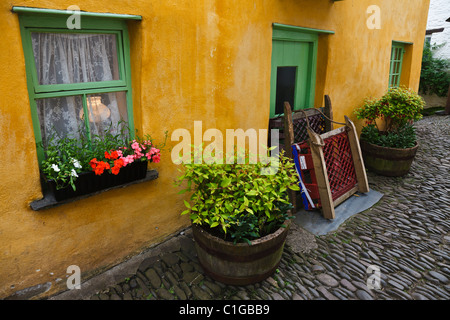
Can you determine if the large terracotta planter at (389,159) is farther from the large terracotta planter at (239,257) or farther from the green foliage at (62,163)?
the green foliage at (62,163)

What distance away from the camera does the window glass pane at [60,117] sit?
2.78 metres

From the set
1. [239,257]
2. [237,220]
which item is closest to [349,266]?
[239,257]

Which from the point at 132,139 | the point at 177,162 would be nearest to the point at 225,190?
the point at 177,162

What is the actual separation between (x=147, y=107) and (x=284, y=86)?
266 centimetres

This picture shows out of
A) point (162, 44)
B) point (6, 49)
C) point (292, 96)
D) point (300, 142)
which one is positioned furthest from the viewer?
point (292, 96)

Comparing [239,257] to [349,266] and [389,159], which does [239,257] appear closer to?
[349,266]

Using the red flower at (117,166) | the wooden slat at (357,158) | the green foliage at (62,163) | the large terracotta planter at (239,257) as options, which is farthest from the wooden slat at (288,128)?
the green foliage at (62,163)

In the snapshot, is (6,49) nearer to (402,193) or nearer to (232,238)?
(232,238)

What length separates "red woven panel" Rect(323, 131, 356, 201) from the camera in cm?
468

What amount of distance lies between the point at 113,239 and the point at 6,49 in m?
2.04

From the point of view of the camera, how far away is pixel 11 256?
105 inches

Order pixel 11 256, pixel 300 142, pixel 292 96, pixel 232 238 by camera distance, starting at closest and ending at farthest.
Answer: pixel 11 256, pixel 232 238, pixel 300 142, pixel 292 96

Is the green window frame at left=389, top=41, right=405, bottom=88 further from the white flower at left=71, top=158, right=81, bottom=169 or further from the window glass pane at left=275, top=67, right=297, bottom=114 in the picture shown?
the white flower at left=71, top=158, right=81, bottom=169

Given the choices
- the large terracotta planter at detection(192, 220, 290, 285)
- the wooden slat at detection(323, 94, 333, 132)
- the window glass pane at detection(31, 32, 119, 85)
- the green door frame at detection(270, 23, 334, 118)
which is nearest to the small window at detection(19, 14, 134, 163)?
the window glass pane at detection(31, 32, 119, 85)
